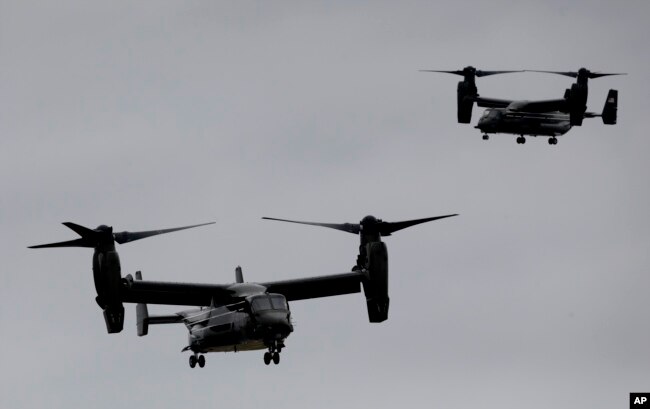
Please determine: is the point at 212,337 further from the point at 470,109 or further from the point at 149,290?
the point at 470,109

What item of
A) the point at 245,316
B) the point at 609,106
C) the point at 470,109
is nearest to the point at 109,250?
the point at 245,316

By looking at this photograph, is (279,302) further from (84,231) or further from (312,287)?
(84,231)

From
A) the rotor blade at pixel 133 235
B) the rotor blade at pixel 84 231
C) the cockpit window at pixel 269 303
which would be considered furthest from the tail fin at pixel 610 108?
the rotor blade at pixel 84 231

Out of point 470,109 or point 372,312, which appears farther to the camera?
point 470,109

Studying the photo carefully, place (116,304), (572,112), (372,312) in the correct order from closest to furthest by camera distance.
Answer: (116,304) → (372,312) → (572,112)

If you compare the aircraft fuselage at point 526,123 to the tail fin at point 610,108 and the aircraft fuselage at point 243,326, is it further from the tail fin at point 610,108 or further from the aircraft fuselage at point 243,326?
the aircraft fuselage at point 243,326

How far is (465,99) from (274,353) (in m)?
37.3

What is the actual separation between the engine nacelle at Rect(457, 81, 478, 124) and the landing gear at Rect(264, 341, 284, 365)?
116 ft

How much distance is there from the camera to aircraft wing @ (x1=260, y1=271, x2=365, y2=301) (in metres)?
80.4

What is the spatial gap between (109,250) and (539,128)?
45953 mm

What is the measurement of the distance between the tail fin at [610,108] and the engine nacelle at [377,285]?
4788 cm

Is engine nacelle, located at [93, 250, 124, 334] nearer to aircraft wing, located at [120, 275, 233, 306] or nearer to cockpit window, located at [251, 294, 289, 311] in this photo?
aircraft wing, located at [120, 275, 233, 306]

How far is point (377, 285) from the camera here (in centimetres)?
7494

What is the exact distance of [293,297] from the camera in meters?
82.6
